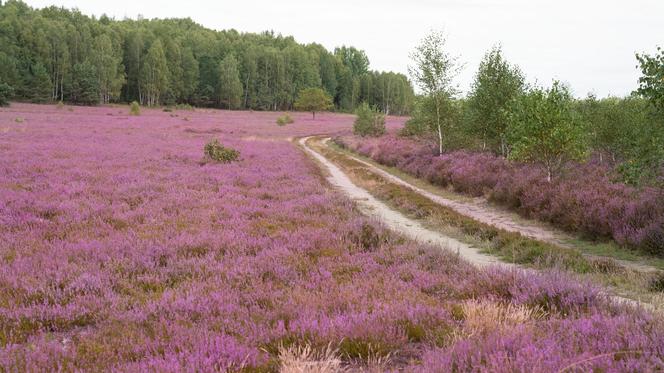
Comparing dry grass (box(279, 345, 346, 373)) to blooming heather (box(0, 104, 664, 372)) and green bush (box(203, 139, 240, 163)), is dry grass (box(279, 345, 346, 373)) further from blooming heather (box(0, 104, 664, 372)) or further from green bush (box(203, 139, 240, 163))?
green bush (box(203, 139, 240, 163))

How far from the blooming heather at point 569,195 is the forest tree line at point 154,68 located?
45905 mm

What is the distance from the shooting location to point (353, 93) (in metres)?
158

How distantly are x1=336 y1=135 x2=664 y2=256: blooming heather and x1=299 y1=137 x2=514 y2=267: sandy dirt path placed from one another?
4076 millimetres

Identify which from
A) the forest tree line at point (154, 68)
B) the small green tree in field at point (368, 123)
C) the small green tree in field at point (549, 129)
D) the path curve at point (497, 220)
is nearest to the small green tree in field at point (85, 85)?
the forest tree line at point (154, 68)

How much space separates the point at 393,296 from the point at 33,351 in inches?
176

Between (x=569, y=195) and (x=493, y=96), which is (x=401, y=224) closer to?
(x=569, y=195)

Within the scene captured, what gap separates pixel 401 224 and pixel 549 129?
840 cm

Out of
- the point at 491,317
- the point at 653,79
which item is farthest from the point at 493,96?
the point at 491,317

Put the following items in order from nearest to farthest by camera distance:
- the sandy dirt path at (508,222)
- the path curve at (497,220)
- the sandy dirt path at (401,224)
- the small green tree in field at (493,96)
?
the sandy dirt path at (401,224) → the sandy dirt path at (508,222) → the path curve at (497,220) → the small green tree in field at (493,96)

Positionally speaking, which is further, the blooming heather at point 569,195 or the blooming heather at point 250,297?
the blooming heather at point 569,195

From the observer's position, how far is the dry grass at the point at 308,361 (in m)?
4.48

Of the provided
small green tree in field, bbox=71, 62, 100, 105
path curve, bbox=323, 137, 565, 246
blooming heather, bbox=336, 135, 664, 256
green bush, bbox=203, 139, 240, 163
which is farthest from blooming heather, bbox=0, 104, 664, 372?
small green tree in field, bbox=71, 62, 100, 105

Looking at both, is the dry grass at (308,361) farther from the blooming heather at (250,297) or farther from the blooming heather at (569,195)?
the blooming heather at (569,195)

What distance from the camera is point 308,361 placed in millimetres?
4902
